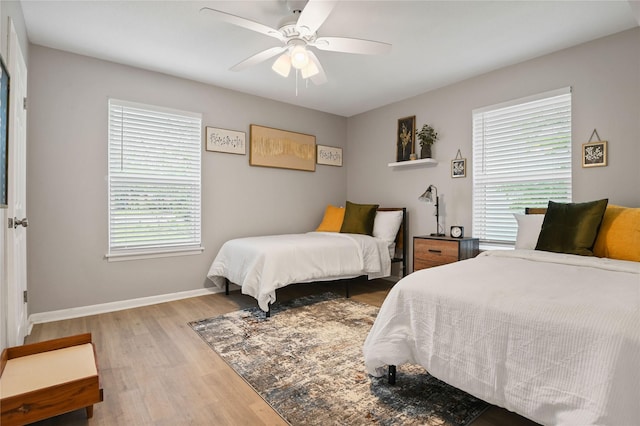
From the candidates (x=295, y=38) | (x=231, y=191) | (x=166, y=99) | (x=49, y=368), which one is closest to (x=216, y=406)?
(x=49, y=368)

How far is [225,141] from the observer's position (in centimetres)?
414

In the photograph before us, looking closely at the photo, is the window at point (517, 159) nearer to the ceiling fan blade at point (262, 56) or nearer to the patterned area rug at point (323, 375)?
the patterned area rug at point (323, 375)

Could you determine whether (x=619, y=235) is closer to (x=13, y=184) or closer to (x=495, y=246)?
(x=495, y=246)

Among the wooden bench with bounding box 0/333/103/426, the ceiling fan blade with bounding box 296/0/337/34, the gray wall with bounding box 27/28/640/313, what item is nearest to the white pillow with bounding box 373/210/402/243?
the gray wall with bounding box 27/28/640/313

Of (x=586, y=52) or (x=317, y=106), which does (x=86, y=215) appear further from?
(x=586, y=52)

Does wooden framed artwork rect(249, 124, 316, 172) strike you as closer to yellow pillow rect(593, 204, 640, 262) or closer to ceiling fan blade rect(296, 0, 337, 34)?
ceiling fan blade rect(296, 0, 337, 34)

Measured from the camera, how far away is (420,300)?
170cm

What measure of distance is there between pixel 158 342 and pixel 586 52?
441 cm

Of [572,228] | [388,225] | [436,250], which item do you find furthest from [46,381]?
[388,225]

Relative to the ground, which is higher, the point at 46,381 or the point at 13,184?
the point at 13,184

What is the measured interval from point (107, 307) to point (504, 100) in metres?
4.62

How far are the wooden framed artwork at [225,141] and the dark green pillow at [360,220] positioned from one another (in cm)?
163

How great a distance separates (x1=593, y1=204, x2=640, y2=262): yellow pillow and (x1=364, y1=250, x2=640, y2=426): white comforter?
0.33 m

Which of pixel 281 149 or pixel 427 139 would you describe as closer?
pixel 427 139
